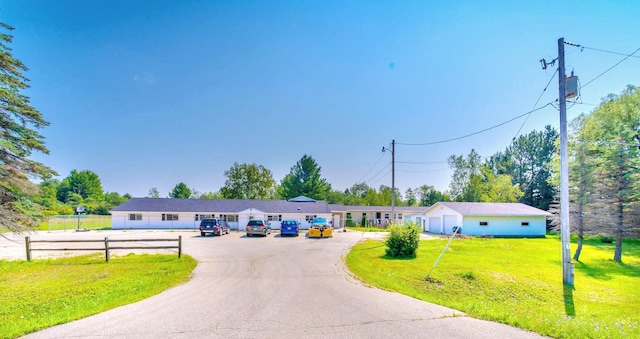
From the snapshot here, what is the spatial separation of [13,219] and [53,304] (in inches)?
235

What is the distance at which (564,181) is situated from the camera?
10.0 meters

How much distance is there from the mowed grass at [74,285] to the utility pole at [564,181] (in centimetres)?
1282

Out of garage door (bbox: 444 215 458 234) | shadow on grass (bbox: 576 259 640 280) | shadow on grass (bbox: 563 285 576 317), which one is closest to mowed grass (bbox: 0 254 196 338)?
shadow on grass (bbox: 563 285 576 317)

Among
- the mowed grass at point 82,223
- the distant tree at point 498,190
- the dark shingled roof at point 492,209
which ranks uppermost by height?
the distant tree at point 498,190

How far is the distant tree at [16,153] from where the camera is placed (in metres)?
10.8

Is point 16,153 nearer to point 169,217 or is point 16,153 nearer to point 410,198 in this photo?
point 169,217

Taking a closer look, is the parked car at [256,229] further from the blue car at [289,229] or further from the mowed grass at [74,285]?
the mowed grass at [74,285]

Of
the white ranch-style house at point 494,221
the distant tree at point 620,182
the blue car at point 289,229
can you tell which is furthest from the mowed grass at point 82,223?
the distant tree at point 620,182

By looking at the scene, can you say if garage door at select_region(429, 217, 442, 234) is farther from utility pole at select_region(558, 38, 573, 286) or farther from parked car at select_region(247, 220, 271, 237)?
utility pole at select_region(558, 38, 573, 286)

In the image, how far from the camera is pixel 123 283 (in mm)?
9320

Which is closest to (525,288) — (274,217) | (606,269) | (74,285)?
(606,269)

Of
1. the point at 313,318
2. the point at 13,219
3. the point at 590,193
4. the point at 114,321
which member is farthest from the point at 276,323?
the point at 590,193

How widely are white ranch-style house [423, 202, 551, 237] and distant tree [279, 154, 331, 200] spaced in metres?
29.8

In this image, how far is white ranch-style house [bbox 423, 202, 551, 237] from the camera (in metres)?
30.1
